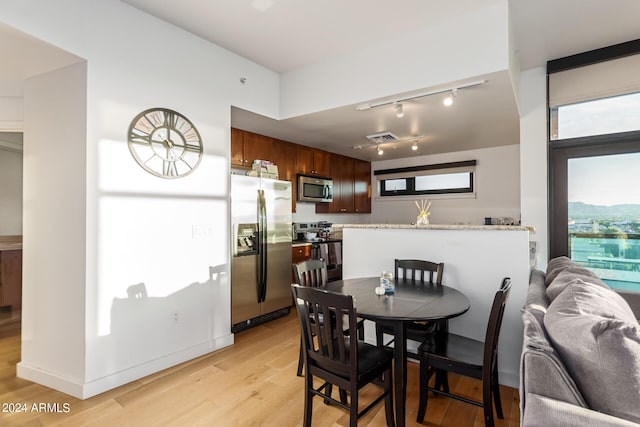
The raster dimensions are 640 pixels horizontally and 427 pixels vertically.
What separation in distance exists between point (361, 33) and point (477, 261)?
7.50 ft

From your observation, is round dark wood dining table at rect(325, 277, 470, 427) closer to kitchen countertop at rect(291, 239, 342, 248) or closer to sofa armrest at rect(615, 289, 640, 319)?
sofa armrest at rect(615, 289, 640, 319)

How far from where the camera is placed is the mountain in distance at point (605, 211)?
10.6 ft

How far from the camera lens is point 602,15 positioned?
268cm

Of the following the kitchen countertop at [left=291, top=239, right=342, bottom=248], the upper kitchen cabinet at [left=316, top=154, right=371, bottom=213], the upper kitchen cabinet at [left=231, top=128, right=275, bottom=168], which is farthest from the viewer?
the upper kitchen cabinet at [left=316, top=154, right=371, bottom=213]

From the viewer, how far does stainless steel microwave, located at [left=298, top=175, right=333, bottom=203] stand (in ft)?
16.7

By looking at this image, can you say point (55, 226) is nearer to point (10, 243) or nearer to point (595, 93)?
point (10, 243)

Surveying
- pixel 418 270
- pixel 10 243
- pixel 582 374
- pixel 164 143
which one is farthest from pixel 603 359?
pixel 10 243

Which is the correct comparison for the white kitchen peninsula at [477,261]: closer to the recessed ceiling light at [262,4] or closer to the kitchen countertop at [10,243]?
the recessed ceiling light at [262,4]

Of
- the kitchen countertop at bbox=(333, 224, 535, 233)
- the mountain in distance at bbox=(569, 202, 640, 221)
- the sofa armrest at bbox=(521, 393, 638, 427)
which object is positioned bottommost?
the sofa armrest at bbox=(521, 393, 638, 427)

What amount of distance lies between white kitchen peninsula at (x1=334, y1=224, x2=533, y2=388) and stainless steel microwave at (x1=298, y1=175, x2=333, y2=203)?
216cm

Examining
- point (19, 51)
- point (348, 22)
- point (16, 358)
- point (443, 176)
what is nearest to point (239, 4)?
point (348, 22)

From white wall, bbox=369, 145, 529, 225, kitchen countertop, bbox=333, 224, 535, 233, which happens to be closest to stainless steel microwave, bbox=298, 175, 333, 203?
kitchen countertop, bbox=333, 224, 535, 233

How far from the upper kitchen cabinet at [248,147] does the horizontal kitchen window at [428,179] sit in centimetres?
291

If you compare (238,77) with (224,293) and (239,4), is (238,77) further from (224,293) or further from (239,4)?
(224,293)
